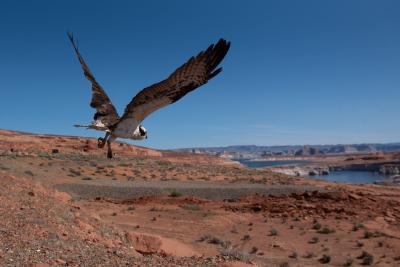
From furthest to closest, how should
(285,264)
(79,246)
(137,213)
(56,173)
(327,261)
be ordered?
(56,173)
(137,213)
(327,261)
(285,264)
(79,246)

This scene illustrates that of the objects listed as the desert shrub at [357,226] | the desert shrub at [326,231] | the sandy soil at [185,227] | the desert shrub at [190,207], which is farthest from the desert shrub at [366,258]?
the desert shrub at [190,207]

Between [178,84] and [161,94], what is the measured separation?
0.27 meters

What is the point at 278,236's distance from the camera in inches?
619

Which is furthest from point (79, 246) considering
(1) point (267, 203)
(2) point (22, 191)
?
(1) point (267, 203)

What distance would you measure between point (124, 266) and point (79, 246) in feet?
4.90

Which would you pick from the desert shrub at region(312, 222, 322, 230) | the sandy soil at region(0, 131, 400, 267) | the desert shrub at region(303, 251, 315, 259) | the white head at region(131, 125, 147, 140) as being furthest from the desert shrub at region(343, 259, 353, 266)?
the white head at region(131, 125, 147, 140)

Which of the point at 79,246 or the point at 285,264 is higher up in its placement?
the point at 79,246

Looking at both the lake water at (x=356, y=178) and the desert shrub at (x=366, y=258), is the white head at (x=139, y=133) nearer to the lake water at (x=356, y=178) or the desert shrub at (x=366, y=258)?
the desert shrub at (x=366, y=258)

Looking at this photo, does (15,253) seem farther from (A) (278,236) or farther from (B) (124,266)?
(A) (278,236)

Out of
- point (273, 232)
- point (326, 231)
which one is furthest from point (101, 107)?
point (326, 231)

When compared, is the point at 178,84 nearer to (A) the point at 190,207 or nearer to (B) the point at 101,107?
(B) the point at 101,107

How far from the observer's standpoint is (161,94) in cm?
563

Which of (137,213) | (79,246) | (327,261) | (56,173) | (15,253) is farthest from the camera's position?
(56,173)

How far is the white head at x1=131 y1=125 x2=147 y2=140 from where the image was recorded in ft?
19.9
